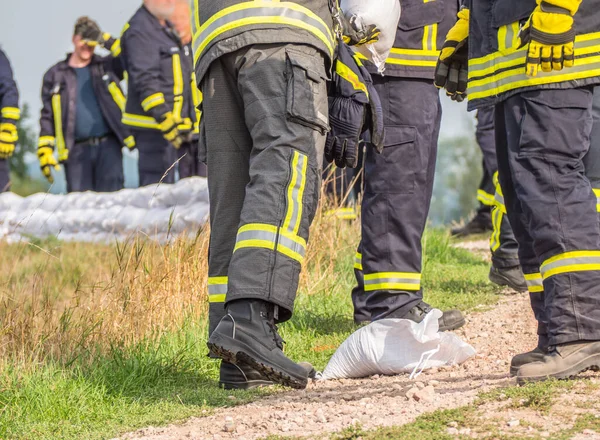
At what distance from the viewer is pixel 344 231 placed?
7223mm

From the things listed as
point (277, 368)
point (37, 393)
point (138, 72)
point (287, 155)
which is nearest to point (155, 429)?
point (277, 368)

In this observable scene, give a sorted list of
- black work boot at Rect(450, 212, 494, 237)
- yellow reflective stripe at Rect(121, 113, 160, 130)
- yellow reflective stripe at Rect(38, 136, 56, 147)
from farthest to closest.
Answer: yellow reflective stripe at Rect(38, 136, 56, 147), yellow reflective stripe at Rect(121, 113, 160, 130), black work boot at Rect(450, 212, 494, 237)

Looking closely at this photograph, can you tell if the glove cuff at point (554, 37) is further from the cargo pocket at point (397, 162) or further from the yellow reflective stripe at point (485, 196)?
the yellow reflective stripe at point (485, 196)

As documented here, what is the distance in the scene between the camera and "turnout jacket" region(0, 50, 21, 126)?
11.2 metres

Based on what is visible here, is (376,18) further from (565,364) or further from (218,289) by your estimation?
(565,364)

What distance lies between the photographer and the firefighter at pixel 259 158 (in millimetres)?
3297

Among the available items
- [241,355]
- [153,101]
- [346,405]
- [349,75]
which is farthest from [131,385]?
[153,101]

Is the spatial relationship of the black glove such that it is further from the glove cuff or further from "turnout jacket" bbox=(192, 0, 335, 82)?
the glove cuff

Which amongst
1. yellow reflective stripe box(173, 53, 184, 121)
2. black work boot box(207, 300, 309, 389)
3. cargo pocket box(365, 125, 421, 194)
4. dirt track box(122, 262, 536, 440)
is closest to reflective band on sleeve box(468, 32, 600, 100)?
cargo pocket box(365, 125, 421, 194)

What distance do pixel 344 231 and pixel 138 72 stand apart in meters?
3.60

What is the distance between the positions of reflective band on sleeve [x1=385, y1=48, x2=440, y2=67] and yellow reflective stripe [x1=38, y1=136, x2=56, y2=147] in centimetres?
838

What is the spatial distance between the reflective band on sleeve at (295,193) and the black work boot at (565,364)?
0.90 m

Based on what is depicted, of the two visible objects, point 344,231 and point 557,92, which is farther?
point 344,231

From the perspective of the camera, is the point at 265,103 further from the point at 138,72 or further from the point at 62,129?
the point at 62,129
